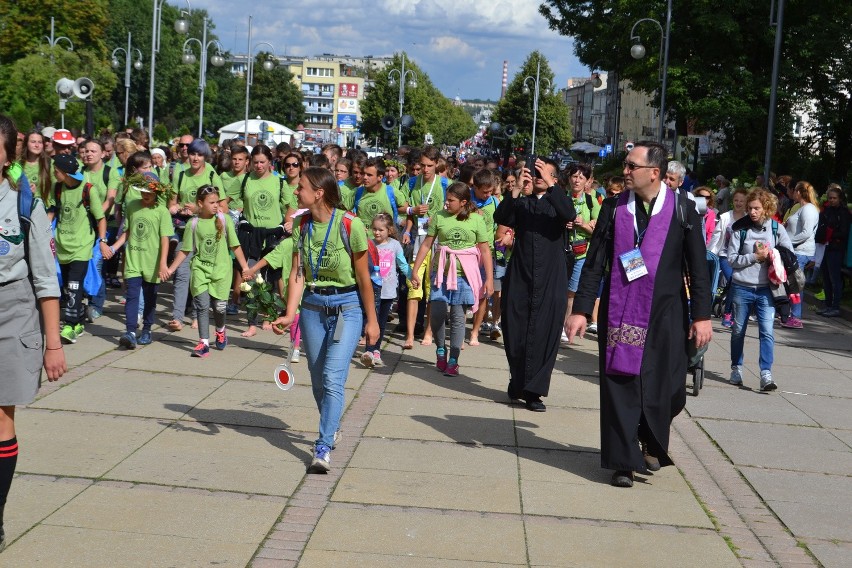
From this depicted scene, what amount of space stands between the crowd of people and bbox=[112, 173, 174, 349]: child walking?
0.02 meters

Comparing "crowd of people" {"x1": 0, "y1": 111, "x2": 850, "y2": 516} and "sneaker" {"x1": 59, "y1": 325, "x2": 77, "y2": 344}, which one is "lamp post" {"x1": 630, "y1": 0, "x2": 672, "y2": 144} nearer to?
"crowd of people" {"x1": 0, "y1": 111, "x2": 850, "y2": 516}

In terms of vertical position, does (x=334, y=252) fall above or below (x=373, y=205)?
below

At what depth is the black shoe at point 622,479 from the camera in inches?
266

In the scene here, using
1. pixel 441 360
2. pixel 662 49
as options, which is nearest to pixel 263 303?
pixel 441 360

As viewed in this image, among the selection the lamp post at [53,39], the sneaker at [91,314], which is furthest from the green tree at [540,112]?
the sneaker at [91,314]

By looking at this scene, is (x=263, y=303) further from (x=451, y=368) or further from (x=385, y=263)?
(x=385, y=263)

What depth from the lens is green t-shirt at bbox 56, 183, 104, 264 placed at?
1084 cm

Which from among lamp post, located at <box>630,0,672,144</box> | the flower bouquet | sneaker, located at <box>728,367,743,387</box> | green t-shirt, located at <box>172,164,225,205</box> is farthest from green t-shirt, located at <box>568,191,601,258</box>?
lamp post, located at <box>630,0,672,144</box>

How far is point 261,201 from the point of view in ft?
41.0

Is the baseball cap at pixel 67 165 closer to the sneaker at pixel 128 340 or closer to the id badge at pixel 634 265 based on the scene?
the sneaker at pixel 128 340

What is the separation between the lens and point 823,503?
6.71 meters

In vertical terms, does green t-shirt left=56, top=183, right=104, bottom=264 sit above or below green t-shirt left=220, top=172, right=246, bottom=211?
below

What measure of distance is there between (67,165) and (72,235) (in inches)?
25.1

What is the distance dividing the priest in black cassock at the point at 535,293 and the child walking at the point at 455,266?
1237mm
